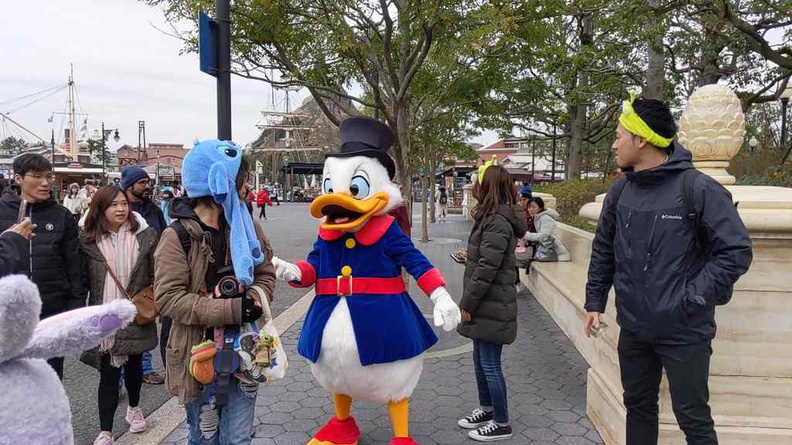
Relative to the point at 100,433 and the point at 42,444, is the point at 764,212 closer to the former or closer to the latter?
the point at 42,444

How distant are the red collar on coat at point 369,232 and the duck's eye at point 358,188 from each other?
0.16m

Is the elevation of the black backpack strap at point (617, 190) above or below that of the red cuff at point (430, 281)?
above

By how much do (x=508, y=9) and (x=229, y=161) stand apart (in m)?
4.30

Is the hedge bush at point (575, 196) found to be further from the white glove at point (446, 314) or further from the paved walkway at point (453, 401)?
the white glove at point (446, 314)

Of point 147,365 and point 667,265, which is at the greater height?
point 667,265

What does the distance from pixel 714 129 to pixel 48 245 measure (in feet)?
14.3

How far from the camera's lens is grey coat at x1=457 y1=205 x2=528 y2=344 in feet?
11.6

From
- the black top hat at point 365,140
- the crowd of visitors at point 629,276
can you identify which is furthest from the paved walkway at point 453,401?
the black top hat at point 365,140

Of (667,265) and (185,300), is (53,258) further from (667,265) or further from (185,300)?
(667,265)

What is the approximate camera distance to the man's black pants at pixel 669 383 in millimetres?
2451

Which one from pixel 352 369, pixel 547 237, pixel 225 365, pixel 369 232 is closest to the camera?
pixel 225 365

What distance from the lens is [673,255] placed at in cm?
243

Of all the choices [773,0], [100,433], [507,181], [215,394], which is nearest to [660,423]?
[507,181]

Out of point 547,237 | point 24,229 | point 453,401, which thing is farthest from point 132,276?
point 547,237
